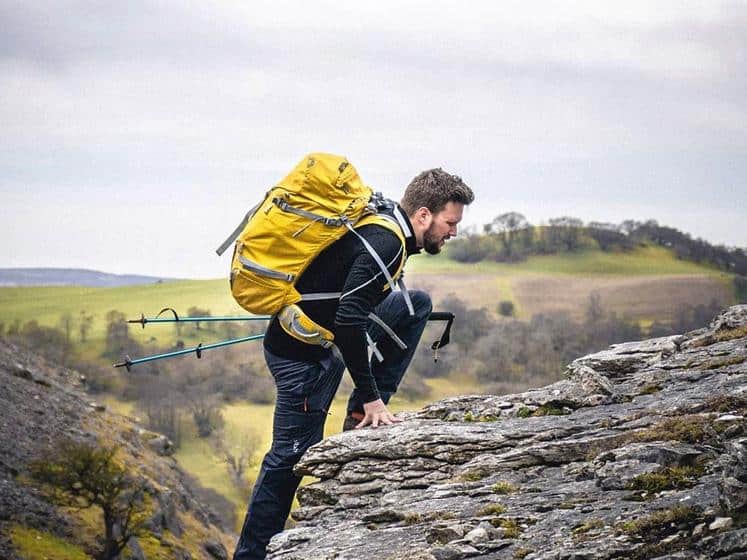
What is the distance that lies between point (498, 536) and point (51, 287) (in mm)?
199944

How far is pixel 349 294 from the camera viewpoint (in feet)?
32.2

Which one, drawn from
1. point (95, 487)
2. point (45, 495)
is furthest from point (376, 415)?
point (95, 487)

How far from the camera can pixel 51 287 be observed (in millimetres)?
197125

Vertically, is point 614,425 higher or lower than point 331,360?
lower

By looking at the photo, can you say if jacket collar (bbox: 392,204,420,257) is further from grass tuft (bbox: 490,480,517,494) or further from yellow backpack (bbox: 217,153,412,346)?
grass tuft (bbox: 490,480,517,494)

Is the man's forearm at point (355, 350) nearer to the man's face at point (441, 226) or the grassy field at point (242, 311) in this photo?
the man's face at point (441, 226)

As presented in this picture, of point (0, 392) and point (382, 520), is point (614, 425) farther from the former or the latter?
point (0, 392)

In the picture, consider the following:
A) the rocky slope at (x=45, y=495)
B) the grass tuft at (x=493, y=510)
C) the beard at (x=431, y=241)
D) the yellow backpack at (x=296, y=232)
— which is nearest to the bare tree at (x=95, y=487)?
the rocky slope at (x=45, y=495)

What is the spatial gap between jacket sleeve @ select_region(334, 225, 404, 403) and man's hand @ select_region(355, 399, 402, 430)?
872 mm

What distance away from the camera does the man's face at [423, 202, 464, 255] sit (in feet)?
33.8

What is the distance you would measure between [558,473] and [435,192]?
3.09 meters

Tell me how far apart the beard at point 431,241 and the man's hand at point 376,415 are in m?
1.78

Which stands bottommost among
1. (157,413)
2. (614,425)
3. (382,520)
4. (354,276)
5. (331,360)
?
(157,413)

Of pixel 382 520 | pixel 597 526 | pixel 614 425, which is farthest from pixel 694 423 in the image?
pixel 382 520
